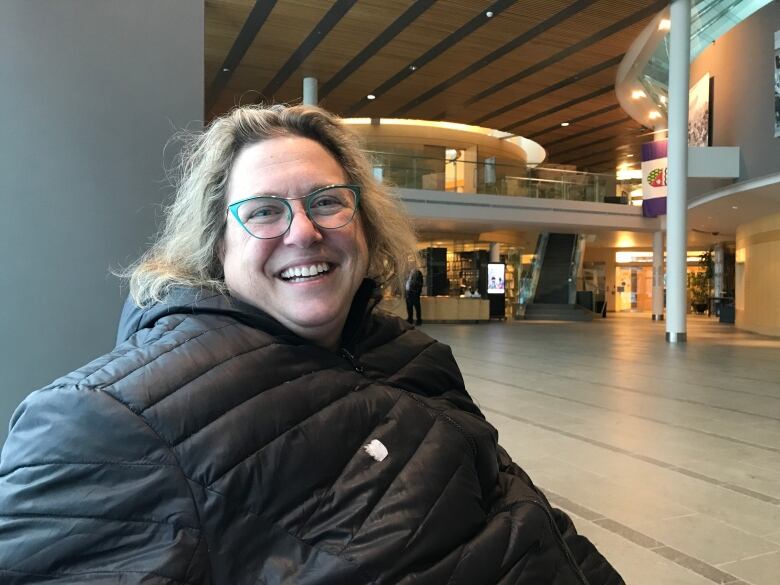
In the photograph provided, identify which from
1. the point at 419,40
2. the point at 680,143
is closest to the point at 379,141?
the point at 419,40

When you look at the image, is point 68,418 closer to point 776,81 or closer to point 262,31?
point 776,81

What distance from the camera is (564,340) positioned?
13523mm

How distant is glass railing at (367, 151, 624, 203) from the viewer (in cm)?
1906

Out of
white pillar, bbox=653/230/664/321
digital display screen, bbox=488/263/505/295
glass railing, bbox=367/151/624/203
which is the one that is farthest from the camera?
digital display screen, bbox=488/263/505/295

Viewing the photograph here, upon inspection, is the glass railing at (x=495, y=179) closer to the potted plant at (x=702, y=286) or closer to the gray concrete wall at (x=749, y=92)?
Result: the gray concrete wall at (x=749, y=92)

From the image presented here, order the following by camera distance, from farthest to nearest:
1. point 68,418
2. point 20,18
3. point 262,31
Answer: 1. point 262,31
2. point 20,18
3. point 68,418

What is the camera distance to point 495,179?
2038cm

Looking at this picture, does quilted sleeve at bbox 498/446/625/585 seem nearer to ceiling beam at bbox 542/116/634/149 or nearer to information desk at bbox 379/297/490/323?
information desk at bbox 379/297/490/323

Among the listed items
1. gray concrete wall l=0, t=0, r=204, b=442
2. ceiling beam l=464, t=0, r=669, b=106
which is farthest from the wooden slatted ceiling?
gray concrete wall l=0, t=0, r=204, b=442

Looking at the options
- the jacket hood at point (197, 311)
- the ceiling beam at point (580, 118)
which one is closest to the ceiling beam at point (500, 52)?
the ceiling beam at point (580, 118)

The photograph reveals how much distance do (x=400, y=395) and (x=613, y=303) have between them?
34.6 meters

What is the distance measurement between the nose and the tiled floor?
1.97 metres

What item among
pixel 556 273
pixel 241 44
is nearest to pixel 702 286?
pixel 556 273

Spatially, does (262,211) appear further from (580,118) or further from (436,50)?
(580,118)
